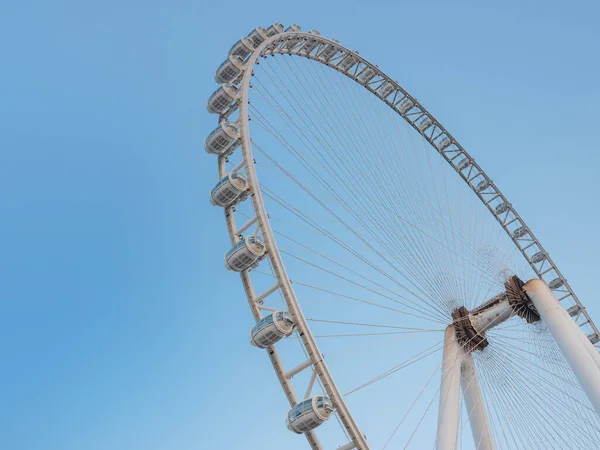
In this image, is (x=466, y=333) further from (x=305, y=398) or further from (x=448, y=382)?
(x=305, y=398)

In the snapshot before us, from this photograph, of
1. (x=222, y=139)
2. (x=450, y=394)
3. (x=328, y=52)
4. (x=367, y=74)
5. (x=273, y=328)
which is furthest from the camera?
(x=367, y=74)

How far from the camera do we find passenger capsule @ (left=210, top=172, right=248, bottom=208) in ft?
53.4

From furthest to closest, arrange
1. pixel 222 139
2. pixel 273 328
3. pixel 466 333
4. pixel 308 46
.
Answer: pixel 308 46 < pixel 466 333 < pixel 222 139 < pixel 273 328

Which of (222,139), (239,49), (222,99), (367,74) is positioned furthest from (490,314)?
(239,49)

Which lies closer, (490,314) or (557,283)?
(490,314)

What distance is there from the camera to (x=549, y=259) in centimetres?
2827

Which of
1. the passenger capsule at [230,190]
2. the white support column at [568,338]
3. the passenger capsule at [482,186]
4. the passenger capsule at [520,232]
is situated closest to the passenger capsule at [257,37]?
the passenger capsule at [230,190]

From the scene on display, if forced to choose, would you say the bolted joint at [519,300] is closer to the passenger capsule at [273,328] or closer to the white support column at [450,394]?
the white support column at [450,394]

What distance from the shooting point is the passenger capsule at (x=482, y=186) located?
28359 mm

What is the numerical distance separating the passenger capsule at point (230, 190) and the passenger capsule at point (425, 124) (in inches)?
517

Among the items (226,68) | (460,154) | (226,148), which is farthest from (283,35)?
(460,154)

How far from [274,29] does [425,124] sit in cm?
875

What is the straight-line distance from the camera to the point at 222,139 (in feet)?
57.9

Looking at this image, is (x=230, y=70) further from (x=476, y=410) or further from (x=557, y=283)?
(x=557, y=283)
